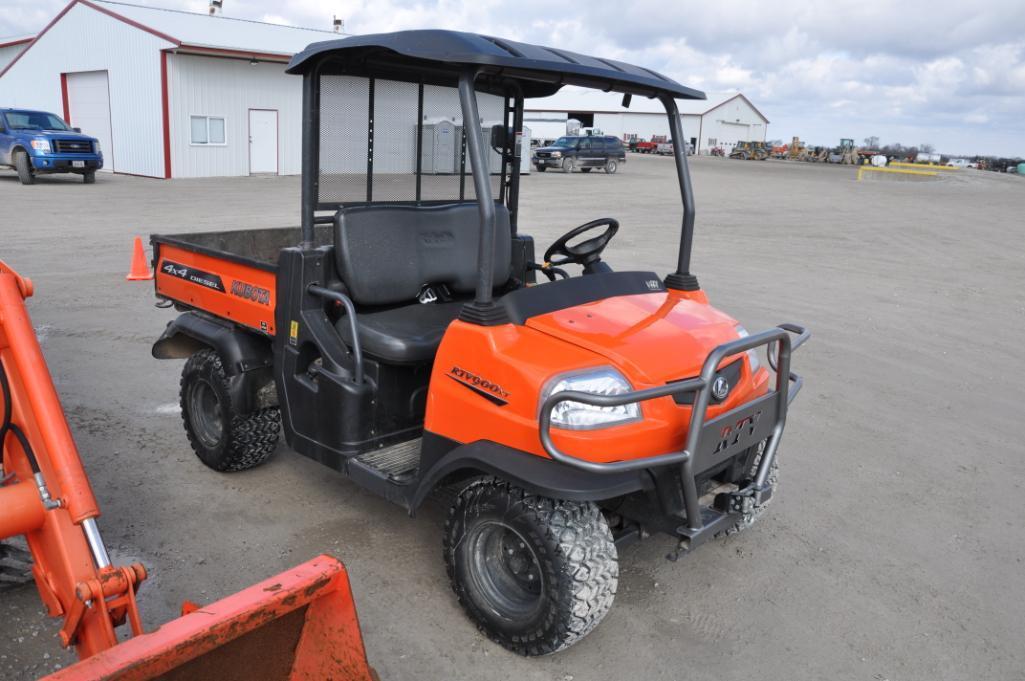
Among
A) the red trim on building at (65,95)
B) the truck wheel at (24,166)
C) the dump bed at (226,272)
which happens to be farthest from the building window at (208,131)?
the dump bed at (226,272)

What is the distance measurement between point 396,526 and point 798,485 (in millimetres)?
2242

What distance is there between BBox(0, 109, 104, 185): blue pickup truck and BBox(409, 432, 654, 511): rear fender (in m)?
19.3

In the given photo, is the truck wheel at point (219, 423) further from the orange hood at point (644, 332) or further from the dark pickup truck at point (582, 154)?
the dark pickup truck at point (582, 154)

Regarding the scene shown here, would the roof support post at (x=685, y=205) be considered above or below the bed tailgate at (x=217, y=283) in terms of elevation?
above

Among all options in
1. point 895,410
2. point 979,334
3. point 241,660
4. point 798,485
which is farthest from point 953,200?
point 241,660

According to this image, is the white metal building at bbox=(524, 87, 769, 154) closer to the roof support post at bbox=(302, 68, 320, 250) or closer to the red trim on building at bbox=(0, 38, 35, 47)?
the red trim on building at bbox=(0, 38, 35, 47)

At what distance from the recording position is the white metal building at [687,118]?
5541 cm

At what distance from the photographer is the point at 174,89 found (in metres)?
22.4

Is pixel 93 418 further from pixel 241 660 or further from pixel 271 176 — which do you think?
pixel 271 176

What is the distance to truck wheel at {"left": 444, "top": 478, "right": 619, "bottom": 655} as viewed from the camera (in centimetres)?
285

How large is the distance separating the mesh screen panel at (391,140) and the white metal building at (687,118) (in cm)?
4552

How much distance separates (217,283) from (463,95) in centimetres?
193

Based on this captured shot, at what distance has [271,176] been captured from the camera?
80.2 feet

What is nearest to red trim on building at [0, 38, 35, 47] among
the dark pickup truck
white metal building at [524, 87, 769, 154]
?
the dark pickup truck
